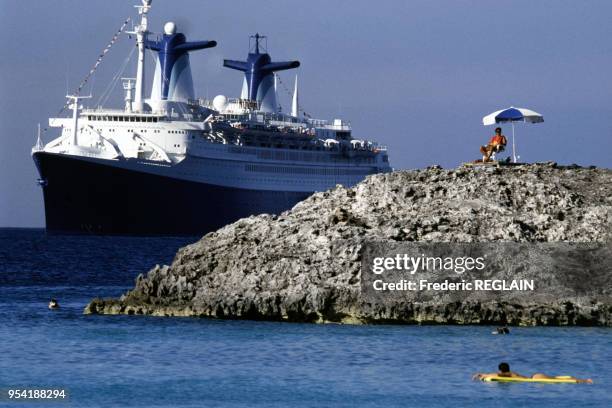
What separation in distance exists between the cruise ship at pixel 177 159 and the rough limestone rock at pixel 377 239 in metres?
75.7

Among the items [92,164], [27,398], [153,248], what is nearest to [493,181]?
[27,398]

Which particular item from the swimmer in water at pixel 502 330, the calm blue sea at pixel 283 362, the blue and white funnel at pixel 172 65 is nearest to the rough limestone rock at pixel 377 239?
the calm blue sea at pixel 283 362

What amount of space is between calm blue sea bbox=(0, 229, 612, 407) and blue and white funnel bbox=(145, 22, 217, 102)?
97.1m

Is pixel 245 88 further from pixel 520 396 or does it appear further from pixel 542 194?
pixel 520 396

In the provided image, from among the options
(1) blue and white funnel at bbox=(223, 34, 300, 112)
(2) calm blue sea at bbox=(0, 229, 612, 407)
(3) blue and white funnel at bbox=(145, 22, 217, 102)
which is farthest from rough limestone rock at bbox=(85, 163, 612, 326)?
(1) blue and white funnel at bbox=(223, 34, 300, 112)

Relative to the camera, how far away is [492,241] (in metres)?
39.6

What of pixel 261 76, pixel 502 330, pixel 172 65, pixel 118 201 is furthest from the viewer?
pixel 261 76

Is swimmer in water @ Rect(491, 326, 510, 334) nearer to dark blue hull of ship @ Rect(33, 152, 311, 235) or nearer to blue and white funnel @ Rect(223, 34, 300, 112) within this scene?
dark blue hull of ship @ Rect(33, 152, 311, 235)

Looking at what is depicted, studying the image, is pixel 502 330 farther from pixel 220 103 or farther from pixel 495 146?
pixel 220 103

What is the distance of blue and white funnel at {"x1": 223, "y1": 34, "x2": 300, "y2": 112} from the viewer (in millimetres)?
151625

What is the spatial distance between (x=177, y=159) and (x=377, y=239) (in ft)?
278

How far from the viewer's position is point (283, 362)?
3266 cm

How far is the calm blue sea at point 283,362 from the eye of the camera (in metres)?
28.5

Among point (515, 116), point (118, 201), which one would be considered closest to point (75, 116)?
point (118, 201)
